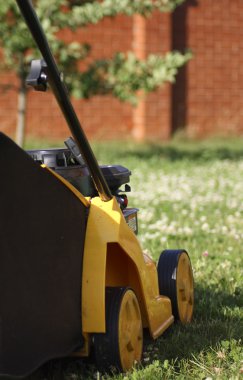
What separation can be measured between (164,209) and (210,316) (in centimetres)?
399

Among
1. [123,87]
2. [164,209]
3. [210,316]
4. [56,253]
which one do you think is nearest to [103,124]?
[123,87]

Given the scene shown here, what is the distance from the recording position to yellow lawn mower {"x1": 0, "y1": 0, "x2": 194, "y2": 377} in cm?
318

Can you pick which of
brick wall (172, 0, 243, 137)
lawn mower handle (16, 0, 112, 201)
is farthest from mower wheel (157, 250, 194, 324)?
brick wall (172, 0, 243, 137)

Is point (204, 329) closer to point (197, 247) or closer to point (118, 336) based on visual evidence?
point (118, 336)

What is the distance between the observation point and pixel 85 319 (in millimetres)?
3531

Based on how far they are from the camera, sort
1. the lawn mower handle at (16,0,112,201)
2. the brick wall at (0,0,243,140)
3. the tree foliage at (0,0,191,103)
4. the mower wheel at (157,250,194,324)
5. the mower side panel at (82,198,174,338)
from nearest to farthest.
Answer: the lawn mower handle at (16,0,112,201) < the mower side panel at (82,198,174,338) < the mower wheel at (157,250,194,324) < the tree foliage at (0,0,191,103) < the brick wall at (0,0,243,140)

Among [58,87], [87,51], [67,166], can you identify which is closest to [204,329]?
[67,166]

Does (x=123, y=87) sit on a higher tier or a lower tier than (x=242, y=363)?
higher

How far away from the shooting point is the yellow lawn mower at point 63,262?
3176 mm

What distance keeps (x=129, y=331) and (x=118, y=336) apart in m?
0.16

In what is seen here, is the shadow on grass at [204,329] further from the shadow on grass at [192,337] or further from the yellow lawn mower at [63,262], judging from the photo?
the yellow lawn mower at [63,262]

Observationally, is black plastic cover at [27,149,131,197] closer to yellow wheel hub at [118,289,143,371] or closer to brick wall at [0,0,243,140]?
yellow wheel hub at [118,289,143,371]

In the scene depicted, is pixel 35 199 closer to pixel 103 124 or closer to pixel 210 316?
pixel 210 316

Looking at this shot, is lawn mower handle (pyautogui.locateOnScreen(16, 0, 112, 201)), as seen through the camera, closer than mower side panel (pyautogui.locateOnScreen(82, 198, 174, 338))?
Yes
